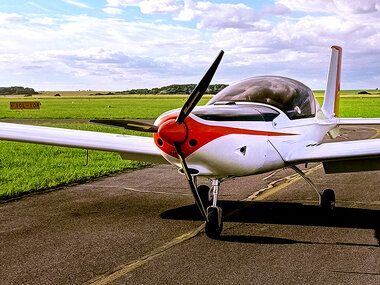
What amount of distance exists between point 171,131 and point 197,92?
56 centimetres

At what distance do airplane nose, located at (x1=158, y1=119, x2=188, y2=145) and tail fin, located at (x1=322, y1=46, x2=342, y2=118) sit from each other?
556 cm

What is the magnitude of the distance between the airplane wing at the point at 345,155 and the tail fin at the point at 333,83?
2.73 m

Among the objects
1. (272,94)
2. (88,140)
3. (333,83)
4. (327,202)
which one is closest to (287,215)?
(327,202)

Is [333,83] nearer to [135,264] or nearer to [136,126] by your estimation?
[136,126]

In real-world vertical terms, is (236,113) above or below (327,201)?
above

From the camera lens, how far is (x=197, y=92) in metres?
5.81

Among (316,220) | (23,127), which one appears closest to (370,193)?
(316,220)

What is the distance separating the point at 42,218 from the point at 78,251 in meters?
1.90

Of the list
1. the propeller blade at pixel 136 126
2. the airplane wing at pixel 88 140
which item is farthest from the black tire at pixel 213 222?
the airplane wing at pixel 88 140

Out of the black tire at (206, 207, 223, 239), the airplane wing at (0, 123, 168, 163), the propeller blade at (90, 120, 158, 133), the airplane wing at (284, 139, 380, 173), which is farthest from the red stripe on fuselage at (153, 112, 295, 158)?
the airplane wing at (0, 123, 168, 163)

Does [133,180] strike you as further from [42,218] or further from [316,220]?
[316,220]

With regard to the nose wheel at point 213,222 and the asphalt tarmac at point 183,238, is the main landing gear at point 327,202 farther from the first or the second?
the nose wheel at point 213,222

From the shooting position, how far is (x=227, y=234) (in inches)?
261

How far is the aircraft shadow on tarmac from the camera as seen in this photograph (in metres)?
7.31
